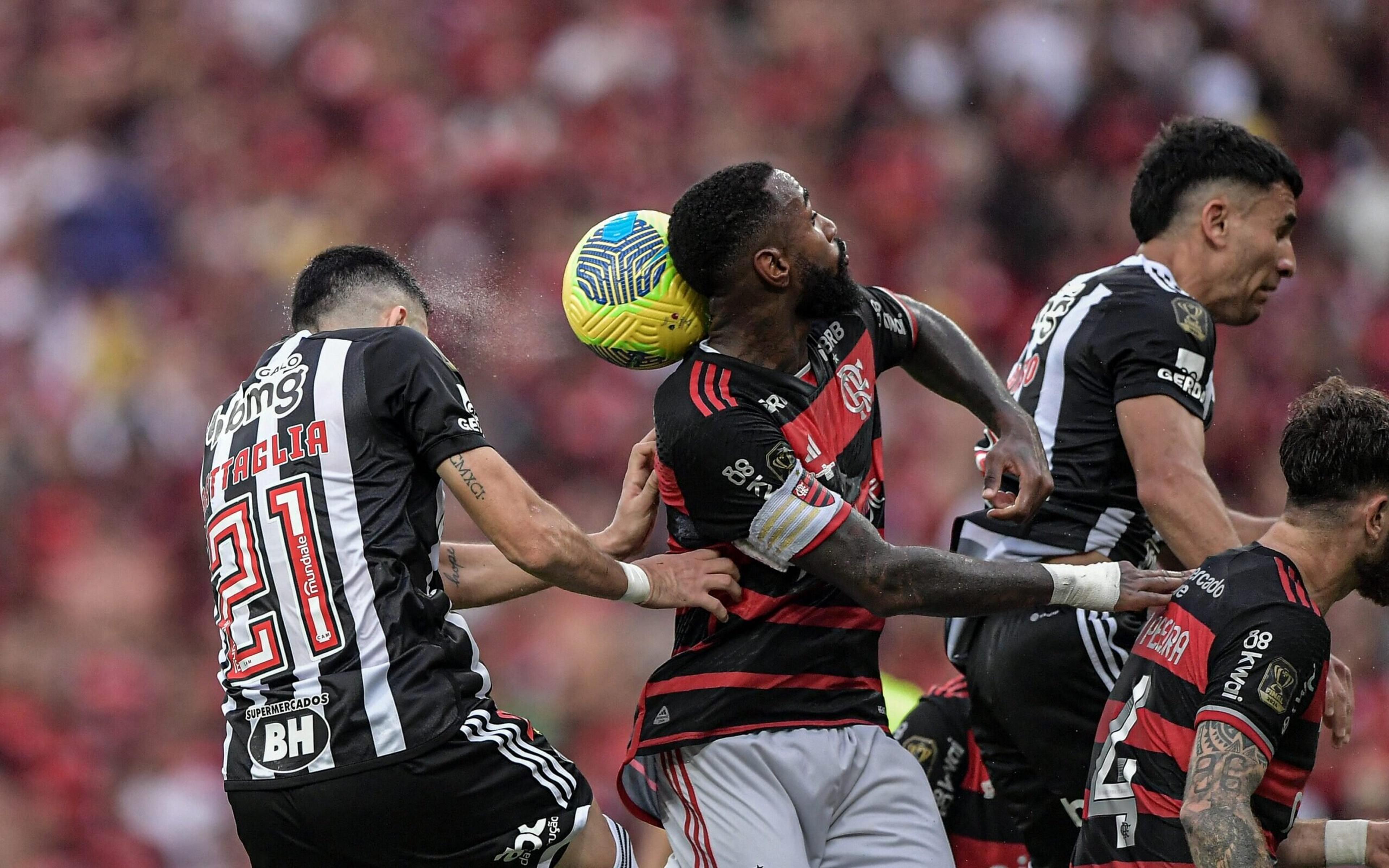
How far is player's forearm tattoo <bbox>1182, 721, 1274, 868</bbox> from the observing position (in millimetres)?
3219

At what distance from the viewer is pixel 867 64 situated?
10.5m

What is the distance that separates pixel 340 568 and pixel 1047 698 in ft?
6.47

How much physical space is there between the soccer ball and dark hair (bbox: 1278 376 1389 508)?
144 centimetres

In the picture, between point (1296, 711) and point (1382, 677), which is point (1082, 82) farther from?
point (1296, 711)

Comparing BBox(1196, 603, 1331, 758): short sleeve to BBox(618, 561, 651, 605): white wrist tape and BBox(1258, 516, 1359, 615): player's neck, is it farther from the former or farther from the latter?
BBox(618, 561, 651, 605): white wrist tape

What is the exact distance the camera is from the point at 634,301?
389cm

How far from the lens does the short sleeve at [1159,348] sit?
4230 mm

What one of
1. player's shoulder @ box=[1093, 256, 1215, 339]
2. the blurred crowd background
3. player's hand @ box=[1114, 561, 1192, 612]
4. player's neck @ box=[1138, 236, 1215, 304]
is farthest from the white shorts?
the blurred crowd background

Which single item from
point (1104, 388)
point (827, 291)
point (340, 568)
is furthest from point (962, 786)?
point (340, 568)

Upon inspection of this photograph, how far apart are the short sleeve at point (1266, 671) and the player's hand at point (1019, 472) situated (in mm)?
746

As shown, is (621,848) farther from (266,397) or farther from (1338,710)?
(1338,710)

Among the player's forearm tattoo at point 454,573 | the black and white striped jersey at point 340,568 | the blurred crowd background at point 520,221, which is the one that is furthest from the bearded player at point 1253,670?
the blurred crowd background at point 520,221

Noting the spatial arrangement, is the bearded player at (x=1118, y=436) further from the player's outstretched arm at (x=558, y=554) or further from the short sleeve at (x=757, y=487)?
the player's outstretched arm at (x=558, y=554)

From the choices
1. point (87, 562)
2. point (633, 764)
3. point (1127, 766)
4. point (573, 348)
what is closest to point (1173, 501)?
point (1127, 766)
